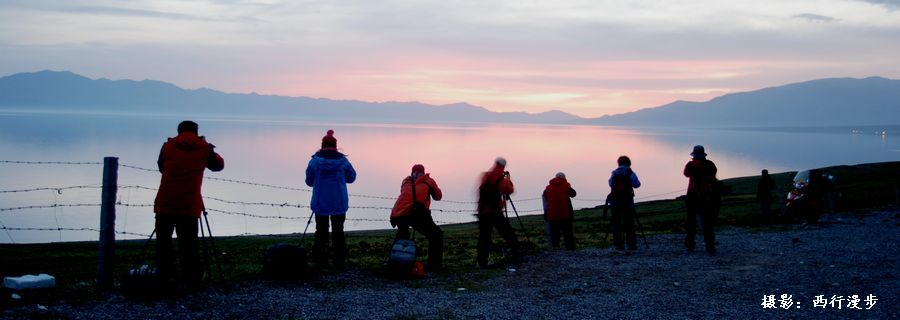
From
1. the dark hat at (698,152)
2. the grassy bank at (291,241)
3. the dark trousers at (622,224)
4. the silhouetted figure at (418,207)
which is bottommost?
the grassy bank at (291,241)

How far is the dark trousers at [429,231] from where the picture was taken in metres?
14.0

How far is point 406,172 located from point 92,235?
64.2 metres

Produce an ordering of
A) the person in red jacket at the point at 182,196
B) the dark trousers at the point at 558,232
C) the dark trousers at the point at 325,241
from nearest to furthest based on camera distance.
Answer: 1. the person in red jacket at the point at 182,196
2. the dark trousers at the point at 325,241
3. the dark trousers at the point at 558,232

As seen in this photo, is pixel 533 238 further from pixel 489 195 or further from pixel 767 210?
pixel 489 195

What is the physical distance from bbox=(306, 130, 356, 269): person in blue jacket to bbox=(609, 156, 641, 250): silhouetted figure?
6170 mm

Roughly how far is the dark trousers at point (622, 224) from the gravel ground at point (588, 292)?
653 millimetres

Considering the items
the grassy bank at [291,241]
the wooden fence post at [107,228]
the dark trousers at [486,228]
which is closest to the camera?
the wooden fence post at [107,228]

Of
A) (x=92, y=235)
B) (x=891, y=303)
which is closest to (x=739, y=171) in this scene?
(x=92, y=235)

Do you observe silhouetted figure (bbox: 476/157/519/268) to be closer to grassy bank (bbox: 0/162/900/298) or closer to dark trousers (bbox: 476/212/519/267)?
dark trousers (bbox: 476/212/519/267)

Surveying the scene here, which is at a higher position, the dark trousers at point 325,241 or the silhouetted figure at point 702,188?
the silhouetted figure at point 702,188

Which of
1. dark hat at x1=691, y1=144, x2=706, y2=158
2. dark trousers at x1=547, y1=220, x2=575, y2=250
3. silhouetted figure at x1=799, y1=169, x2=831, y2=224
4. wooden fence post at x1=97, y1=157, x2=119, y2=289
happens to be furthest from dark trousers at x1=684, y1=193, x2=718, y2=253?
wooden fence post at x1=97, y1=157, x2=119, y2=289

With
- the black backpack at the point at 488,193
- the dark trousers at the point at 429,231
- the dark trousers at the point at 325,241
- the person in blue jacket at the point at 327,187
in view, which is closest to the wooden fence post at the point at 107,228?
the person in blue jacket at the point at 327,187

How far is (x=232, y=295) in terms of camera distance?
11.0 m

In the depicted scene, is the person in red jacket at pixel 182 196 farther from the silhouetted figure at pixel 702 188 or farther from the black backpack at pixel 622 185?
the silhouetted figure at pixel 702 188
